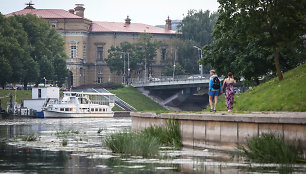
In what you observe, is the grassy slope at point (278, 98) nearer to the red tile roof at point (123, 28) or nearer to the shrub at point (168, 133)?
the shrub at point (168, 133)

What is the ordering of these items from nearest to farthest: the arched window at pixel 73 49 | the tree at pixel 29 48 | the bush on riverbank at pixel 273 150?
the bush on riverbank at pixel 273 150, the tree at pixel 29 48, the arched window at pixel 73 49

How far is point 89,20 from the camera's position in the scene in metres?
136

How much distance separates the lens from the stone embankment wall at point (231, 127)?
1770cm

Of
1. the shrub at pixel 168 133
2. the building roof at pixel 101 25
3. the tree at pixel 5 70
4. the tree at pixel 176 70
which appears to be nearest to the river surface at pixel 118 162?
the shrub at pixel 168 133

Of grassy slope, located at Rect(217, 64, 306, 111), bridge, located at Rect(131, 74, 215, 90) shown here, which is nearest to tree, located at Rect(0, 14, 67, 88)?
bridge, located at Rect(131, 74, 215, 90)

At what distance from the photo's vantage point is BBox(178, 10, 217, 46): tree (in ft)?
433

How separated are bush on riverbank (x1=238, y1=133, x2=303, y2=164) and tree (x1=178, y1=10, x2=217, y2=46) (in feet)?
373

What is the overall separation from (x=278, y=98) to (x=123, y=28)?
112m

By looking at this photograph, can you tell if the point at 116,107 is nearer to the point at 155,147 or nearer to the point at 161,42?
the point at 161,42

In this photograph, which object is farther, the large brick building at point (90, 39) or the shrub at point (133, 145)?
the large brick building at point (90, 39)

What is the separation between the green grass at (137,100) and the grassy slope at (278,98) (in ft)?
235

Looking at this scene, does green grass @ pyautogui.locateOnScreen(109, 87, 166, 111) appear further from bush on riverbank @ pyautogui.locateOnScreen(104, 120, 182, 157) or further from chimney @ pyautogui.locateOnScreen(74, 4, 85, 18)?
bush on riverbank @ pyautogui.locateOnScreen(104, 120, 182, 157)

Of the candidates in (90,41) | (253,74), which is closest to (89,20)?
(90,41)

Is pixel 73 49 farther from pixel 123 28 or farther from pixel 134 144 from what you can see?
pixel 134 144
